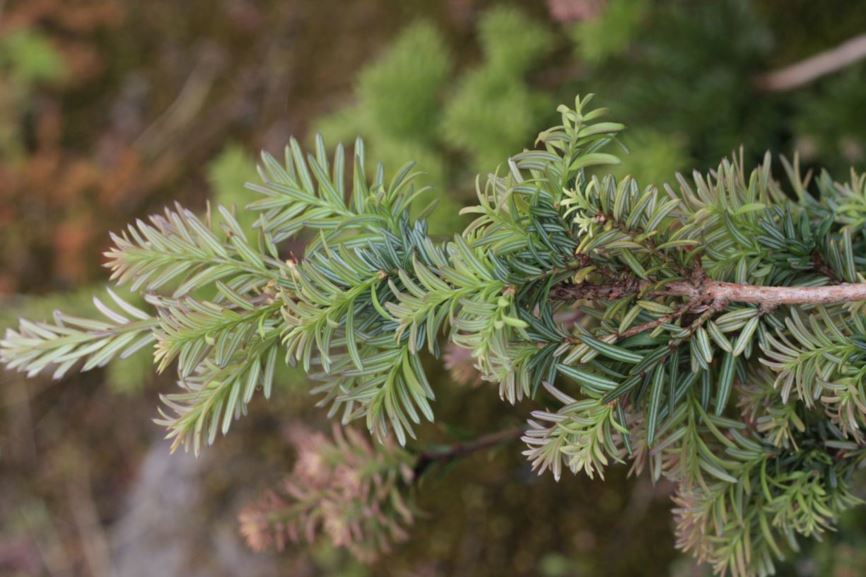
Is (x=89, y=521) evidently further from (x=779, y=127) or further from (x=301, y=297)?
(x=779, y=127)

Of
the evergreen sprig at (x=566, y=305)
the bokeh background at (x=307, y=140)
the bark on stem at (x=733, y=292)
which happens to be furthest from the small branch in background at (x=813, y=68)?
the bark on stem at (x=733, y=292)

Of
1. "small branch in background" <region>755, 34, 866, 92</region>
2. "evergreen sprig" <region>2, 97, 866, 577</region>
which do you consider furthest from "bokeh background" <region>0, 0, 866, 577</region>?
"evergreen sprig" <region>2, 97, 866, 577</region>

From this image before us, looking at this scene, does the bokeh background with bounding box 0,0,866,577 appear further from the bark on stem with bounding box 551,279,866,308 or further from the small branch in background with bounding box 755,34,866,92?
the bark on stem with bounding box 551,279,866,308

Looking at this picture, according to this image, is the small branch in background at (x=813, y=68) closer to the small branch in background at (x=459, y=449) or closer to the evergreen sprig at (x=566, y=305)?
the evergreen sprig at (x=566, y=305)

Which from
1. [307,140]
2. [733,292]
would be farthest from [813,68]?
[307,140]

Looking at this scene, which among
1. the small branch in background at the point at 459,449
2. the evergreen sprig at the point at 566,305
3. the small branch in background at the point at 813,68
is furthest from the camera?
the small branch in background at the point at 813,68

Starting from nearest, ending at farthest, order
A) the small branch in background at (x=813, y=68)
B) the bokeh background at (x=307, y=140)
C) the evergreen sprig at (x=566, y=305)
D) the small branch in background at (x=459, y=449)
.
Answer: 1. the evergreen sprig at (x=566, y=305)
2. the small branch in background at (x=459, y=449)
3. the small branch in background at (x=813, y=68)
4. the bokeh background at (x=307, y=140)

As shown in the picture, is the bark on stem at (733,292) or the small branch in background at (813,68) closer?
the bark on stem at (733,292)
